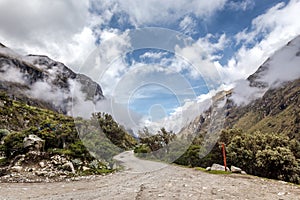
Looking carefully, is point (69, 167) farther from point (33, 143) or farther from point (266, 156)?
point (266, 156)

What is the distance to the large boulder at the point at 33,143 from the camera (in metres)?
18.4

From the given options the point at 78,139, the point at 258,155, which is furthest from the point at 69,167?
the point at 258,155

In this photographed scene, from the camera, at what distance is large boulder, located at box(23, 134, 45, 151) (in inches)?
725

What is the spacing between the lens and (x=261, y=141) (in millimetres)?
23109

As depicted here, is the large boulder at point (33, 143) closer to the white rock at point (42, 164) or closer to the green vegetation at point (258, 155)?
the white rock at point (42, 164)

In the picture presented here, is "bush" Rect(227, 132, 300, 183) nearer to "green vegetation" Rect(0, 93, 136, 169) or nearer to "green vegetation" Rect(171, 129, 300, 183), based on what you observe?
"green vegetation" Rect(171, 129, 300, 183)

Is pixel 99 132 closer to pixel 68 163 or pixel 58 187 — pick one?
pixel 68 163

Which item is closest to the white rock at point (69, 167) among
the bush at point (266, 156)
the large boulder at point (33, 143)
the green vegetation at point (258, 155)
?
the large boulder at point (33, 143)

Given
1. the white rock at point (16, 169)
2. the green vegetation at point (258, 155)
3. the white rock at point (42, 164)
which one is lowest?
the white rock at point (16, 169)

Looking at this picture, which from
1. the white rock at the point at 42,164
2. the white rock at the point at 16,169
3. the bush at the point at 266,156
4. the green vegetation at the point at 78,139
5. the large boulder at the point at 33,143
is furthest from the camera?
the green vegetation at the point at 78,139

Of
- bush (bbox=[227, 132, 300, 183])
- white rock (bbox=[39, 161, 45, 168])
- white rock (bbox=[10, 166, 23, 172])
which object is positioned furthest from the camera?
bush (bbox=[227, 132, 300, 183])

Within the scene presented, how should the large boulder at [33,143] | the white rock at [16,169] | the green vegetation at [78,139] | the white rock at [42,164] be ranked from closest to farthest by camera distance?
the white rock at [16,169]
the white rock at [42,164]
the large boulder at [33,143]
the green vegetation at [78,139]

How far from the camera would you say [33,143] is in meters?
18.6

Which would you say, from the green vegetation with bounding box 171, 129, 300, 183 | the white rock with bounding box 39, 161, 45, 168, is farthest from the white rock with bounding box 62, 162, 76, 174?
the green vegetation with bounding box 171, 129, 300, 183
